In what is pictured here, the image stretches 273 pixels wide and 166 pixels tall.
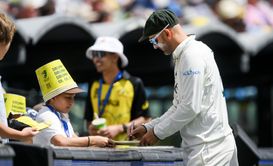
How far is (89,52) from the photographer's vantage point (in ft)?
29.6

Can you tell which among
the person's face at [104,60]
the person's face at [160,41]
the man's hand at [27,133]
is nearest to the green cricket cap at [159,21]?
the person's face at [160,41]

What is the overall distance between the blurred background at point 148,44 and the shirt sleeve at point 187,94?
20.3 feet

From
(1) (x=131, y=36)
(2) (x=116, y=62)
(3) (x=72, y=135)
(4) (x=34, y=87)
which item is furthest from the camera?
(4) (x=34, y=87)

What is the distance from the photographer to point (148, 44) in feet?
53.4

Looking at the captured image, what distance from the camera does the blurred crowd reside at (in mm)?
13359

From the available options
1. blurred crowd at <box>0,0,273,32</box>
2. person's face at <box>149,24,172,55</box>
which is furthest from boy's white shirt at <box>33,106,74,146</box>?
blurred crowd at <box>0,0,273,32</box>

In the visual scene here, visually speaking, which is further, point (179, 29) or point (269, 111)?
point (269, 111)

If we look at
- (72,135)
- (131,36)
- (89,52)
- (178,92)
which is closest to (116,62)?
(89,52)

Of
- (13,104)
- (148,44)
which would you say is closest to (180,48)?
(13,104)

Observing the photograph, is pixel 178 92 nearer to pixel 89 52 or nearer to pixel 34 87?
pixel 89 52

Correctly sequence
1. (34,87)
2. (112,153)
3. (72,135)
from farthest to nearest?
(34,87)
(72,135)
(112,153)

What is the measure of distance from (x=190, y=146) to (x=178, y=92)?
0.38 m

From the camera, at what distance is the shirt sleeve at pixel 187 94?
5.85m

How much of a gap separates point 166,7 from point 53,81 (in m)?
8.31
